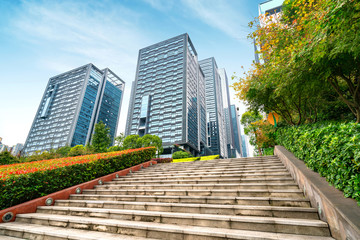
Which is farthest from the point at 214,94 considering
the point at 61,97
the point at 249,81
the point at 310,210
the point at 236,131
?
the point at 310,210

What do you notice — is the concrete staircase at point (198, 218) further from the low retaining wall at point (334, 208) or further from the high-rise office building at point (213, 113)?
the high-rise office building at point (213, 113)

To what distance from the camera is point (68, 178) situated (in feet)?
21.3

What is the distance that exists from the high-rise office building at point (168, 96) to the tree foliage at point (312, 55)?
53.7m

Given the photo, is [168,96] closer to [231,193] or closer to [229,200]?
[231,193]

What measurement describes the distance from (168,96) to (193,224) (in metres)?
72.5

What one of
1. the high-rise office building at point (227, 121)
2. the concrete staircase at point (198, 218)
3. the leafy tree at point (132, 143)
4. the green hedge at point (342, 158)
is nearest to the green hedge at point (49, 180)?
the concrete staircase at point (198, 218)

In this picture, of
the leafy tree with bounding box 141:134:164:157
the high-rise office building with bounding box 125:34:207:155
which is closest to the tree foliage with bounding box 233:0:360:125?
the leafy tree with bounding box 141:134:164:157

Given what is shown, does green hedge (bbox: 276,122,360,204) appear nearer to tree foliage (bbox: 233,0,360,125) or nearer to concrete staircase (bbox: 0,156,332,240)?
concrete staircase (bbox: 0,156,332,240)

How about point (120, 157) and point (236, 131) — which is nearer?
point (120, 157)

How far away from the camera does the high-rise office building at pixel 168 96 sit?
2650 inches

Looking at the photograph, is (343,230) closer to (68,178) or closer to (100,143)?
(68,178)

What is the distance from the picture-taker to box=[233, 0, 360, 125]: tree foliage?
386 cm

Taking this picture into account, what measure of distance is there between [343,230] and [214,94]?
132m

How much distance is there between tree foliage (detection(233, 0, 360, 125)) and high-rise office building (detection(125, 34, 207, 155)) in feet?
176
